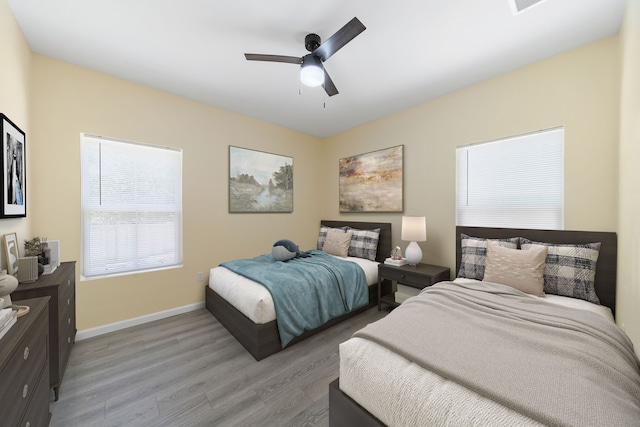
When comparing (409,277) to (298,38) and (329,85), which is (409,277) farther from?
(298,38)

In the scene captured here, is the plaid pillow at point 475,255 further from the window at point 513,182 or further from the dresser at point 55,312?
the dresser at point 55,312

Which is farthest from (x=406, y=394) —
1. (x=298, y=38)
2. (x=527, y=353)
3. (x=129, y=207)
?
(x=129, y=207)

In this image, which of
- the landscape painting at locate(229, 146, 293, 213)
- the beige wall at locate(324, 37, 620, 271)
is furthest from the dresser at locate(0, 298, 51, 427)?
the beige wall at locate(324, 37, 620, 271)

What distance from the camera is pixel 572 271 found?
1.93 m

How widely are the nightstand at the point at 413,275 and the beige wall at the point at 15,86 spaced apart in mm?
3228

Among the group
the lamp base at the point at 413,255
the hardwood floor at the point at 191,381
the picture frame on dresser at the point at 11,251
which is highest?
the picture frame on dresser at the point at 11,251

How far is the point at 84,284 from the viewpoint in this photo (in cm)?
244

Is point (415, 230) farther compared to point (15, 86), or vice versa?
point (415, 230)

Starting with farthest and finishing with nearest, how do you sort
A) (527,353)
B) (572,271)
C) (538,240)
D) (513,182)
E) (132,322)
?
(132,322) → (513,182) → (538,240) → (572,271) → (527,353)

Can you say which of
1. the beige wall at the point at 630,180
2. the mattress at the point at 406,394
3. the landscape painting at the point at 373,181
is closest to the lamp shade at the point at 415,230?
the landscape painting at the point at 373,181

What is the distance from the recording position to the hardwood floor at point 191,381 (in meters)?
1.52

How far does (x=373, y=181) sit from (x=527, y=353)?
2870 millimetres

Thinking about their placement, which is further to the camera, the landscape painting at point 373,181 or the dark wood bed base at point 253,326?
the landscape painting at point 373,181

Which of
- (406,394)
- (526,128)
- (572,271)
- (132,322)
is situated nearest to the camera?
(406,394)
